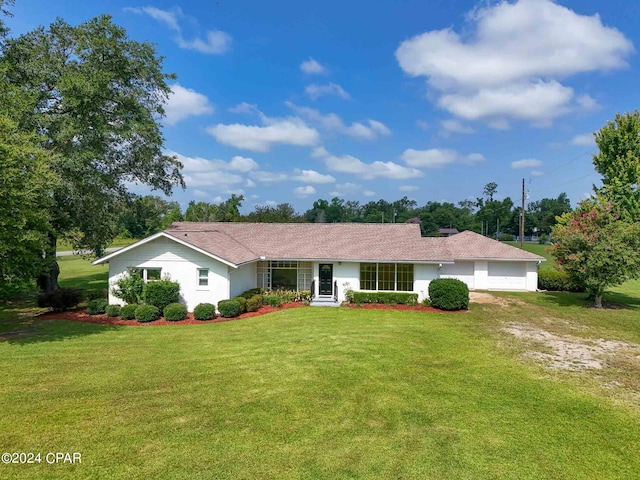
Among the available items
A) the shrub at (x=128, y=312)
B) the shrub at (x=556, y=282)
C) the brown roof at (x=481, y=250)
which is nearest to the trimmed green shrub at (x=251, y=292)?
the shrub at (x=128, y=312)

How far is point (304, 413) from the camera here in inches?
299

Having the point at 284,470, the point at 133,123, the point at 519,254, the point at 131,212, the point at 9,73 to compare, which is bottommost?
the point at 284,470

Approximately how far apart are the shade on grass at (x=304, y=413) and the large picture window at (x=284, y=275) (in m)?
9.56

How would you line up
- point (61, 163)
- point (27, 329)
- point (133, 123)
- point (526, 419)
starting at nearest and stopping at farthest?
point (526, 419) < point (27, 329) < point (61, 163) < point (133, 123)

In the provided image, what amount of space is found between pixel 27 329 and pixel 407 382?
52.4ft

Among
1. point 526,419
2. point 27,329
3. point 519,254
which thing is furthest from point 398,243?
point 27,329

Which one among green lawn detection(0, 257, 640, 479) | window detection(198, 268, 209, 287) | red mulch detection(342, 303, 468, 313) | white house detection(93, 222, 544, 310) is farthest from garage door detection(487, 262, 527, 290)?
window detection(198, 268, 209, 287)

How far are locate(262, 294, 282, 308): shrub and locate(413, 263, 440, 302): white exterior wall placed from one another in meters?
7.86

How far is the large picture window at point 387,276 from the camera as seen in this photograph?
21250 millimetres

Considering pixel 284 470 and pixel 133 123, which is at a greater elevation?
pixel 133 123

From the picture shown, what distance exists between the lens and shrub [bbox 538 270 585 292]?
2720cm

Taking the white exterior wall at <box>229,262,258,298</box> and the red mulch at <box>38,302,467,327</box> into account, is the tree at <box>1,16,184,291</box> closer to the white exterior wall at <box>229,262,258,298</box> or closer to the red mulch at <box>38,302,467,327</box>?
the red mulch at <box>38,302,467,327</box>

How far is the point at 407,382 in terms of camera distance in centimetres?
938

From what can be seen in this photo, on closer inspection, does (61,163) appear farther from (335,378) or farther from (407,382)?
(407,382)
